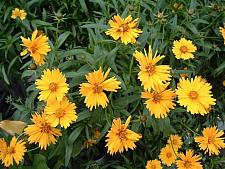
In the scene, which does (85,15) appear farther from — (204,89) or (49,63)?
(204,89)

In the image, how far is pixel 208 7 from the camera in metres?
2.23

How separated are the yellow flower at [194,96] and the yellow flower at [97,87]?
0.82 ft

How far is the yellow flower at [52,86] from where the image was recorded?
1.61 metres

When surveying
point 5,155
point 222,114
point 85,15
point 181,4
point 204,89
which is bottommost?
point 5,155

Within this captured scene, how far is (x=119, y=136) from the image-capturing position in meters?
1.65

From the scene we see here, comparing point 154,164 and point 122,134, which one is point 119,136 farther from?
point 154,164

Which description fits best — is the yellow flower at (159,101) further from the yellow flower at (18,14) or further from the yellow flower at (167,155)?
the yellow flower at (18,14)

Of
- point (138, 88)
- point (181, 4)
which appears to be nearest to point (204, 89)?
point (138, 88)

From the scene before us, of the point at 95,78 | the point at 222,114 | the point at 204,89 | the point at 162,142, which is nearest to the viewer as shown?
the point at 95,78

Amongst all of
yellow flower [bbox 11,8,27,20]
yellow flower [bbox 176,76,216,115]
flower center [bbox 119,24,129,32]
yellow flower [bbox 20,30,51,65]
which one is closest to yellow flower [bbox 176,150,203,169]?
yellow flower [bbox 176,76,216,115]

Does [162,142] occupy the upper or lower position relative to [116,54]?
lower

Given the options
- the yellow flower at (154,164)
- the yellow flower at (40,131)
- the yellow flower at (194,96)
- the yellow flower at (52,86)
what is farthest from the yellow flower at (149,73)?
the yellow flower at (154,164)

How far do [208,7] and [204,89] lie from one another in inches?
26.1

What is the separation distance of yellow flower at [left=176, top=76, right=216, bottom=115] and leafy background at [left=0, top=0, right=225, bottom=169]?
0.58 ft
